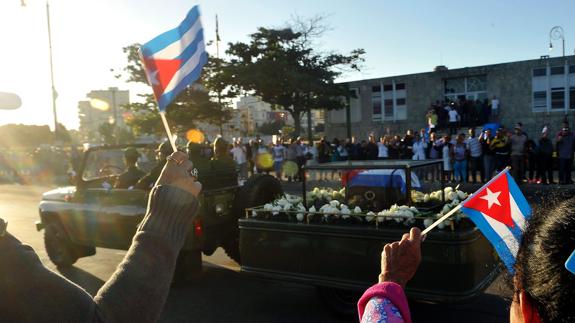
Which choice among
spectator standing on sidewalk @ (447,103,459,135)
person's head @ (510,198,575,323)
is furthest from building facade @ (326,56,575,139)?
person's head @ (510,198,575,323)

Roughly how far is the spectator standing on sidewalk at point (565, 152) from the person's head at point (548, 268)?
13.9 metres

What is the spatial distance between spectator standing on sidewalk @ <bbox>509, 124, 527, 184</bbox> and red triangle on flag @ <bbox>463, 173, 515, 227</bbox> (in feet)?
42.4

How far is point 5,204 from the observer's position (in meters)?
16.8

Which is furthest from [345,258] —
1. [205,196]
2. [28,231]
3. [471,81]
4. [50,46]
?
[50,46]

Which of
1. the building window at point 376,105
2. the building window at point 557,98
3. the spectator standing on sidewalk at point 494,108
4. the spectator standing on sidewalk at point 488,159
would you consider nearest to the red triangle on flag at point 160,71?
the spectator standing on sidewalk at point 488,159

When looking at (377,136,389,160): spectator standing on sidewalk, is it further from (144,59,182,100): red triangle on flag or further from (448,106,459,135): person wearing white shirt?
(144,59,182,100): red triangle on flag

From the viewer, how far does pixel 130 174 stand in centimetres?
739

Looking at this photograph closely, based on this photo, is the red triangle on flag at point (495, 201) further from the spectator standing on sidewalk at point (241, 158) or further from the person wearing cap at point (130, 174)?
the spectator standing on sidewalk at point (241, 158)

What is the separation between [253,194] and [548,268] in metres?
5.67

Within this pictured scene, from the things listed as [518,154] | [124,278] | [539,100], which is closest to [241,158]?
[518,154]

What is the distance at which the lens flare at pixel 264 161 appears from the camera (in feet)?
67.1

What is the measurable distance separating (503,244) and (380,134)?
2864cm

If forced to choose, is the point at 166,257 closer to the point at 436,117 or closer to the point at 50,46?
the point at 436,117

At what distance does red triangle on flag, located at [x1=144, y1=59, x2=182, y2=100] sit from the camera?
366cm
